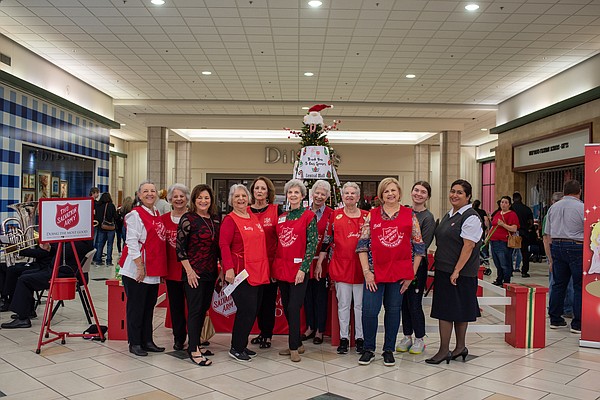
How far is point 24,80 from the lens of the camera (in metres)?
9.66

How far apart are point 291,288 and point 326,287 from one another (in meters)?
0.69

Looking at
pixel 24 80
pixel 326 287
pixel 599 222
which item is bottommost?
pixel 326 287

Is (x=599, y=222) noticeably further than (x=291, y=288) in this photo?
Yes

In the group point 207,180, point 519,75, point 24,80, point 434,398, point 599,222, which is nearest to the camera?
point 434,398

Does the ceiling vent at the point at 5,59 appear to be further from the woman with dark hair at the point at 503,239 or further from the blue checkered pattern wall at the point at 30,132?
the woman with dark hair at the point at 503,239

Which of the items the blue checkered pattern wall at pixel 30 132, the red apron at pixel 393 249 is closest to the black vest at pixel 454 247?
the red apron at pixel 393 249

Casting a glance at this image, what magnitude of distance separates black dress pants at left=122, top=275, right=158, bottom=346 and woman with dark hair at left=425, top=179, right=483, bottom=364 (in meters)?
2.35

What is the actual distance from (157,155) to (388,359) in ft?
46.9

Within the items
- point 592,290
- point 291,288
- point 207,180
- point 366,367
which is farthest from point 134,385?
point 207,180

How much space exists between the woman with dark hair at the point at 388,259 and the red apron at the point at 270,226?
724 mm

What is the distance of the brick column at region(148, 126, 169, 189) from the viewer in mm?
16766

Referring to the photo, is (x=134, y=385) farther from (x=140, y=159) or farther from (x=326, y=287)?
(x=140, y=159)

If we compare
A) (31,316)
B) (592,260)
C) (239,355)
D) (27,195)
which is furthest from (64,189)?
(592,260)

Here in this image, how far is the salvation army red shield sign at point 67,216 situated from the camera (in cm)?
471
